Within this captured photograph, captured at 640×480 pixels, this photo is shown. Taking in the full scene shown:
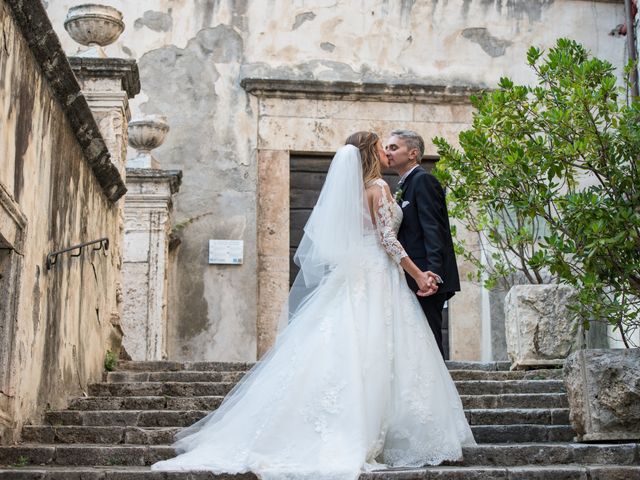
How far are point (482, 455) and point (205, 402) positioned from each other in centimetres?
213

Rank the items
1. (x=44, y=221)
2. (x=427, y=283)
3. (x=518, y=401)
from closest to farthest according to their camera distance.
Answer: (x=427, y=283) < (x=44, y=221) < (x=518, y=401)

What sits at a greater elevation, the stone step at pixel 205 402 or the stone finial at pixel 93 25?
the stone finial at pixel 93 25

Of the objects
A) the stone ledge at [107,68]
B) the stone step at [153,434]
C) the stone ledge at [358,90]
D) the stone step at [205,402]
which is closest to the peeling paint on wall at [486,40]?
the stone ledge at [358,90]

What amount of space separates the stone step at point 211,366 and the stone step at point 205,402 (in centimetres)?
116

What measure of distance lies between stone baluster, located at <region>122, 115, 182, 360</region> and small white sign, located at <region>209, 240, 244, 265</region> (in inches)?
51.1

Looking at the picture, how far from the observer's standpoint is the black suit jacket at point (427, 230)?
7.07m

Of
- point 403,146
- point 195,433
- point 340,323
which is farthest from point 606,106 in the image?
point 195,433

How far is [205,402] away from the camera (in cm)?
830

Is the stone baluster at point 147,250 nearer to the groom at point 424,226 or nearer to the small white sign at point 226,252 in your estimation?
the small white sign at point 226,252

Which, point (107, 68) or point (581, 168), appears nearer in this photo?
point (581, 168)

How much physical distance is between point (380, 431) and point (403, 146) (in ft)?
5.44

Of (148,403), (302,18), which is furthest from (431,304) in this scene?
(302,18)

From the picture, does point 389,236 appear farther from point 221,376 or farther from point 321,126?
point 321,126

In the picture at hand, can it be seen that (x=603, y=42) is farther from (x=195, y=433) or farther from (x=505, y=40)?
(x=195, y=433)
